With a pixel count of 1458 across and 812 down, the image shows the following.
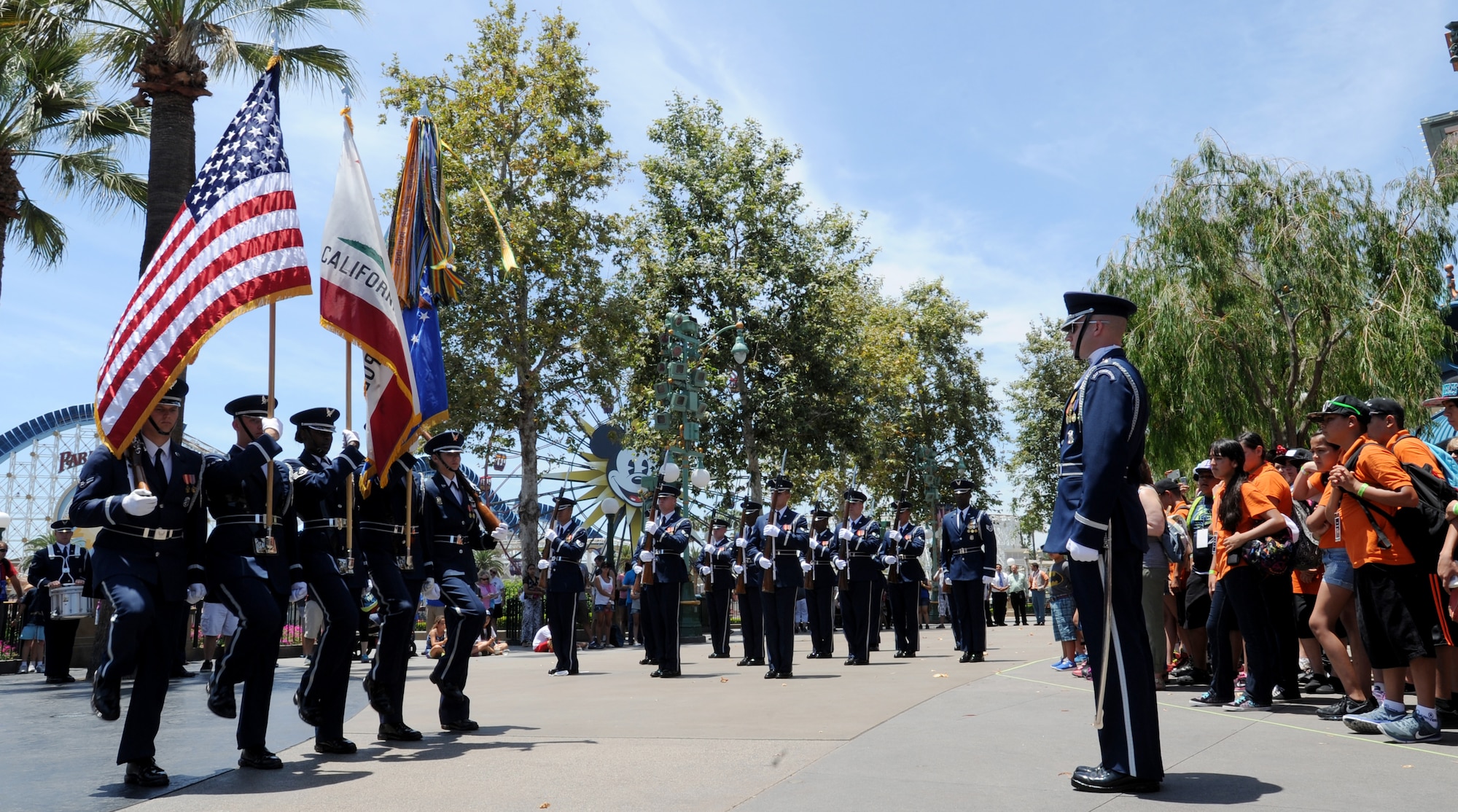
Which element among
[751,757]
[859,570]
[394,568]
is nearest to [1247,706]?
[751,757]

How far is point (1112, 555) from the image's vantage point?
538cm

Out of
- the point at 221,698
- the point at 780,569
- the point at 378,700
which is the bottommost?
the point at 378,700

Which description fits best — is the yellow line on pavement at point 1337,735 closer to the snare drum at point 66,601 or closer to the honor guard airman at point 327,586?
the honor guard airman at point 327,586

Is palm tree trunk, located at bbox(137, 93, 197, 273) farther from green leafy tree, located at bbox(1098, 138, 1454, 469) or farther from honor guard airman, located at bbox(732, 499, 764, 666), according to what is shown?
green leafy tree, located at bbox(1098, 138, 1454, 469)

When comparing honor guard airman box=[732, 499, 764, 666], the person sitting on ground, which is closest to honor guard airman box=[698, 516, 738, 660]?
honor guard airman box=[732, 499, 764, 666]

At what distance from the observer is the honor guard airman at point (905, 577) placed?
1673 centimetres

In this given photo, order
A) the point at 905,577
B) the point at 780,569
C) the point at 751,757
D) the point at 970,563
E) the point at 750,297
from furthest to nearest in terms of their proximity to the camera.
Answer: the point at 750,297 < the point at 905,577 < the point at 970,563 < the point at 780,569 < the point at 751,757

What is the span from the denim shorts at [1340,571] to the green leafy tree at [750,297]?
920 inches

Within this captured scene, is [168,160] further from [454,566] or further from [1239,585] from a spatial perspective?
[1239,585]

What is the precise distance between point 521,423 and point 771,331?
24.8 ft

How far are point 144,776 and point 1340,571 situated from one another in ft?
23.0

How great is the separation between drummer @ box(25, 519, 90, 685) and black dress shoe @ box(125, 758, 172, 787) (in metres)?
9.44

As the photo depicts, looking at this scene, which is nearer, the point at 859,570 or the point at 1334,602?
the point at 1334,602

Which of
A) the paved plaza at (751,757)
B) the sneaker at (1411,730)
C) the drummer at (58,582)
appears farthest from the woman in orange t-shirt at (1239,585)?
the drummer at (58,582)
